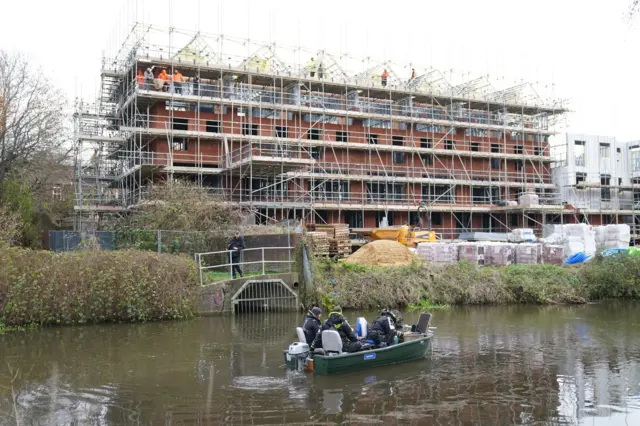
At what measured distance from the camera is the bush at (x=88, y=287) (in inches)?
794

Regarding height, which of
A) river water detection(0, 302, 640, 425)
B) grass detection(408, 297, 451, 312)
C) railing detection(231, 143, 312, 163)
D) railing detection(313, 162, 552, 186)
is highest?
railing detection(231, 143, 312, 163)

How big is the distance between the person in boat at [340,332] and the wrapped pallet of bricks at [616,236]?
32.7 meters

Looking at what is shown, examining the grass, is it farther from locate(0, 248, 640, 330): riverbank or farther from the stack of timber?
the stack of timber

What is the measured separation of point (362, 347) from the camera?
1416cm

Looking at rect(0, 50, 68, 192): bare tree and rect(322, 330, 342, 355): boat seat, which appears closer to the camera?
rect(322, 330, 342, 355): boat seat

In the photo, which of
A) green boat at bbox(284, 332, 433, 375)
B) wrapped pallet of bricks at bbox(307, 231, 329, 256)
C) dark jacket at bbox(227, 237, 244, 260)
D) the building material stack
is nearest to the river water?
green boat at bbox(284, 332, 433, 375)

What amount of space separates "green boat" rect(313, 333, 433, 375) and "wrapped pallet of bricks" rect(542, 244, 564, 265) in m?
21.0

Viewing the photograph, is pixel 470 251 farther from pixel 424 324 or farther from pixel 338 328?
pixel 338 328

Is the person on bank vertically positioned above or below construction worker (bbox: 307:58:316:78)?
below

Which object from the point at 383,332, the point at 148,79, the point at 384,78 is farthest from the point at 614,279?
the point at 148,79

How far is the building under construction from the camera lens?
4081cm

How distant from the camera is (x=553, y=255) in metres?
34.1

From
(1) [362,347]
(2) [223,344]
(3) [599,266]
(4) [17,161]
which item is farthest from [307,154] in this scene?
(1) [362,347]

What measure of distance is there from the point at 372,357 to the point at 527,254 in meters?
21.8
